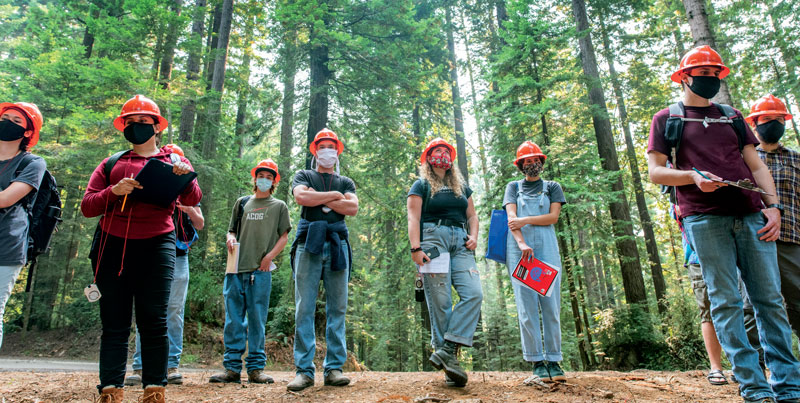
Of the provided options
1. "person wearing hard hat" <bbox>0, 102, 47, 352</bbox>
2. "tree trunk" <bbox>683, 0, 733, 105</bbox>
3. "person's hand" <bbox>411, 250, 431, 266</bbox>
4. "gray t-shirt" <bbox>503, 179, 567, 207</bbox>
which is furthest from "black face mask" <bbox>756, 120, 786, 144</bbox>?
"person wearing hard hat" <bbox>0, 102, 47, 352</bbox>

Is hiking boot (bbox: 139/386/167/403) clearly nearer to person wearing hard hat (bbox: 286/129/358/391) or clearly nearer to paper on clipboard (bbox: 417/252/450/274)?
person wearing hard hat (bbox: 286/129/358/391)

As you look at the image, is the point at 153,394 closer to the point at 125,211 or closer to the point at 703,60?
the point at 125,211

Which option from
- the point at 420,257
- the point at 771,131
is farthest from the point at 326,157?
the point at 771,131

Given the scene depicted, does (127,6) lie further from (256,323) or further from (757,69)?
(757,69)

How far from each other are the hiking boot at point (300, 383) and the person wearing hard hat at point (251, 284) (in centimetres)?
84

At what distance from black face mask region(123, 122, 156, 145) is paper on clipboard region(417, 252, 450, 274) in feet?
9.06

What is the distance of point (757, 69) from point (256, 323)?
19016 mm

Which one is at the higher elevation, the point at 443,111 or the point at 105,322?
the point at 443,111

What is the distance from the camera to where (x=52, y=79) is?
1268 centimetres

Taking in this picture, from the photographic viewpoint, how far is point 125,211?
3172 mm

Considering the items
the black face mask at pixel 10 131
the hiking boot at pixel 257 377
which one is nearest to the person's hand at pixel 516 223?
the hiking boot at pixel 257 377

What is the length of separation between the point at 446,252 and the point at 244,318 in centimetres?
270

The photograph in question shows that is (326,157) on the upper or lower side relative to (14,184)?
upper

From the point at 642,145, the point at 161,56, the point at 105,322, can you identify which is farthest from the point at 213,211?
the point at 642,145
